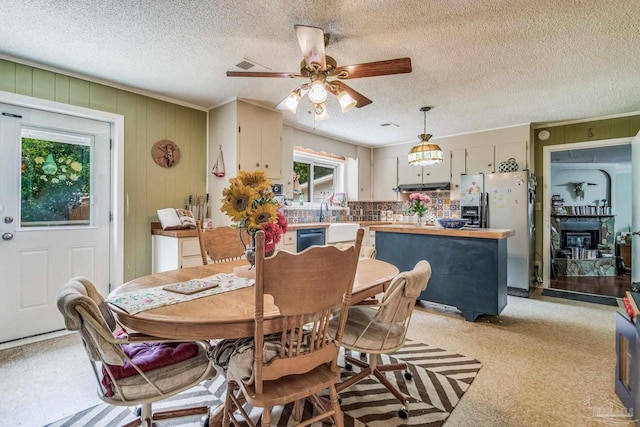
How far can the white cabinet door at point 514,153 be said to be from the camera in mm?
4355

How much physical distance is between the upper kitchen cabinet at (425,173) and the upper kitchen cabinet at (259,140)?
2.62 metres

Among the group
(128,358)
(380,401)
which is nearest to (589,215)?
(380,401)

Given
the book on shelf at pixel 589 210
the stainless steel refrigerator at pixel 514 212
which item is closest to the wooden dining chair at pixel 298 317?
the stainless steel refrigerator at pixel 514 212

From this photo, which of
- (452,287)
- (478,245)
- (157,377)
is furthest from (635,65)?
(157,377)

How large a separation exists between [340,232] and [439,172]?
6.58 ft

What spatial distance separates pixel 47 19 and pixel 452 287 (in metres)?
3.96

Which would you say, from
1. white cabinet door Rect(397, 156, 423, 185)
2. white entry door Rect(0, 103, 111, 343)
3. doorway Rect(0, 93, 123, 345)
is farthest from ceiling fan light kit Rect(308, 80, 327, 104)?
white cabinet door Rect(397, 156, 423, 185)

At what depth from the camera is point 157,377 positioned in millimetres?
1256

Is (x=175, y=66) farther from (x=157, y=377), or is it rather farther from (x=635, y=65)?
(x=635, y=65)

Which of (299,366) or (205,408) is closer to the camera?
(299,366)

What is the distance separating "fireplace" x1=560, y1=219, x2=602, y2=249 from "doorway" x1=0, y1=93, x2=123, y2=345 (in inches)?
327

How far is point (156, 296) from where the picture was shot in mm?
1375

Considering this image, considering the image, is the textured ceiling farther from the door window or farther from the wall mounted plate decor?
the door window

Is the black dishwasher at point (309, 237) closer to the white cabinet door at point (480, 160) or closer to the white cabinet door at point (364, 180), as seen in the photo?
the white cabinet door at point (364, 180)
